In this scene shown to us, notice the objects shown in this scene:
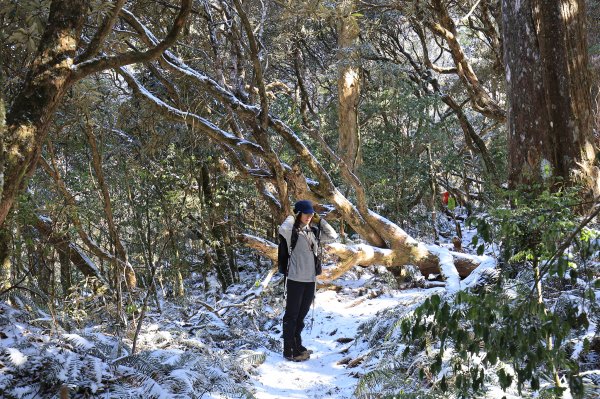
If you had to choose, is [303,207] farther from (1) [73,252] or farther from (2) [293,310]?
(1) [73,252]

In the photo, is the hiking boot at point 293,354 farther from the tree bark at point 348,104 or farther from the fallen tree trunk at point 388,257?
the tree bark at point 348,104

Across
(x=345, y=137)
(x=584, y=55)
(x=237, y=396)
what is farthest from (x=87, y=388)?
(x=345, y=137)

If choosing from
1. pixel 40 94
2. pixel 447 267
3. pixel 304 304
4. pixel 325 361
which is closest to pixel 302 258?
pixel 304 304

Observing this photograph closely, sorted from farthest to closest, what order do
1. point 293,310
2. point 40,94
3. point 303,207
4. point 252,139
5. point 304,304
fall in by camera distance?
point 252,139 < point 304,304 < point 293,310 < point 303,207 < point 40,94

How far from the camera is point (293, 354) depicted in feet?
19.6

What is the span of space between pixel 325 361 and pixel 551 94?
3.63m

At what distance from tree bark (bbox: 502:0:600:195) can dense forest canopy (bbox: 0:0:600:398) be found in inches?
0.6

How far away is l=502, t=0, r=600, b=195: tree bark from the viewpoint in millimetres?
5234

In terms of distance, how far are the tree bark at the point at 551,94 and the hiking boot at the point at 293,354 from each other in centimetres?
289

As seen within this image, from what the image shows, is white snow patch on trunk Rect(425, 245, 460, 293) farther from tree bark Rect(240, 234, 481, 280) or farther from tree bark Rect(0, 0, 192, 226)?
tree bark Rect(0, 0, 192, 226)

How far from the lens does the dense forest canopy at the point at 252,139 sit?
3584mm

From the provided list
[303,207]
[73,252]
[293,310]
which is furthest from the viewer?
[73,252]

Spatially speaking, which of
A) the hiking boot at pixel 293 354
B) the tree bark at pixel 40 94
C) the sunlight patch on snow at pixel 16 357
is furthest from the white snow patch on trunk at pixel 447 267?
the tree bark at pixel 40 94

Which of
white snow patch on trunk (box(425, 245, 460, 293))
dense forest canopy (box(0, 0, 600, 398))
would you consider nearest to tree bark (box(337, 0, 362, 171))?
dense forest canopy (box(0, 0, 600, 398))
